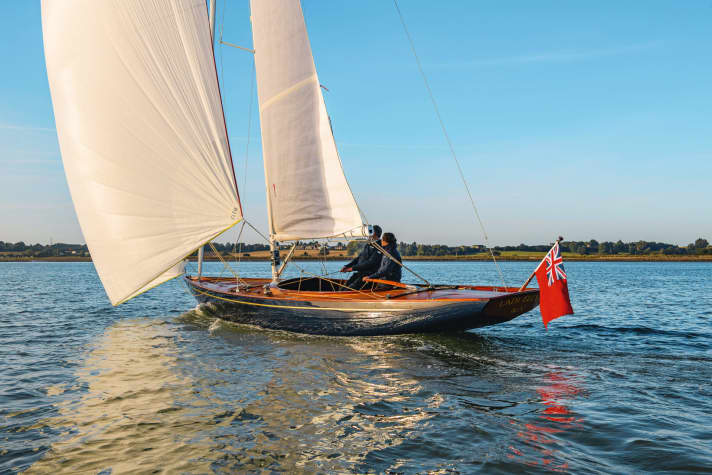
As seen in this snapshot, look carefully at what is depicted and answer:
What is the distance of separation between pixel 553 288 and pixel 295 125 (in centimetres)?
764

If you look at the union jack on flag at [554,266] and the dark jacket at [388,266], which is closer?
the union jack on flag at [554,266]

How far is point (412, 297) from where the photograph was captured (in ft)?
32.5

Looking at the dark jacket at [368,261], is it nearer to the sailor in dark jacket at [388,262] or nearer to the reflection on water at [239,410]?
Answer: the sailor in dark jacket at [388,262]

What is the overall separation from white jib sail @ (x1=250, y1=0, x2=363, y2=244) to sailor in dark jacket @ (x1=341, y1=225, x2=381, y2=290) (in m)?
0.74

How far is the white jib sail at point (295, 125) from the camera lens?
476 inches

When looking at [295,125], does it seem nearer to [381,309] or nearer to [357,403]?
[381,309]

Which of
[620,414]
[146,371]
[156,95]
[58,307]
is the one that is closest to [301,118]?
[156,95]

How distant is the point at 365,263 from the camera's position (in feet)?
39.0

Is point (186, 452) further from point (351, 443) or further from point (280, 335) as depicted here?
point (280, 335)

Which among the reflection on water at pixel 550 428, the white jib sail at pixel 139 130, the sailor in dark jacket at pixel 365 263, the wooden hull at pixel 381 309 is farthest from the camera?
the sailor in dark jacket at pixel 365 263

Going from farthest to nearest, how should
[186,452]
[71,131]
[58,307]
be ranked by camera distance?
[58,307]
[71,131]
[186,452]

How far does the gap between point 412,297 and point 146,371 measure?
5.48 metres

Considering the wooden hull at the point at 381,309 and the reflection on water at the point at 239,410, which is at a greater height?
the wooden hull at the point at 381,309

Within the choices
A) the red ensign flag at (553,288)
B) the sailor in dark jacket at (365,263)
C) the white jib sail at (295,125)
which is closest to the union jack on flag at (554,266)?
the red ensign flag at (553,288)
